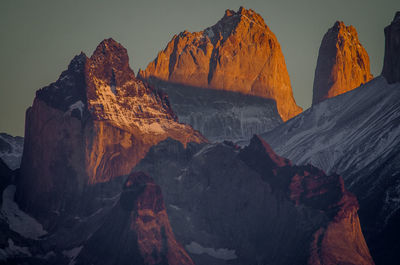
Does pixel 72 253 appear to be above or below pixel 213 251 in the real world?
above

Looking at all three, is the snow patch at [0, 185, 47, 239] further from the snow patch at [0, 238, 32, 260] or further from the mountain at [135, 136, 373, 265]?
the mountain at [135, 136, 373, 265]

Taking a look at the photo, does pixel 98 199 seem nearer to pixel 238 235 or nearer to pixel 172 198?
pixel 172 198

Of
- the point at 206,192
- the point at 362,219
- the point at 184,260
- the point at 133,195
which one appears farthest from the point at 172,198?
the point at 362,219

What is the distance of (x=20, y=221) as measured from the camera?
18862 cm

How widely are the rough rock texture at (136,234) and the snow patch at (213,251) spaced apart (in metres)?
8.35

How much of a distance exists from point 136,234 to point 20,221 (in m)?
43.2

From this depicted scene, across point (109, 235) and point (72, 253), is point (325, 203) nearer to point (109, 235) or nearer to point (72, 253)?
point (109, 235)

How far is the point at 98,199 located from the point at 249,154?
43319 millimetres

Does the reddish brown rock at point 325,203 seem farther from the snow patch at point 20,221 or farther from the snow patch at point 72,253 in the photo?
the snow patch at point 20,221

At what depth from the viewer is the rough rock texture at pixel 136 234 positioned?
15625cm

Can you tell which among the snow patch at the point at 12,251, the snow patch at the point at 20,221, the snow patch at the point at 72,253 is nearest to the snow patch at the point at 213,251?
the snow patch at the point at 72,253

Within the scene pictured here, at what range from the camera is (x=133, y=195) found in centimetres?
17138

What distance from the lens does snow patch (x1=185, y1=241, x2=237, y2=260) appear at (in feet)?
561

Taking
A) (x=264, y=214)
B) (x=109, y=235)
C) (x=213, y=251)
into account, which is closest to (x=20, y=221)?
(x=109, y=235)
